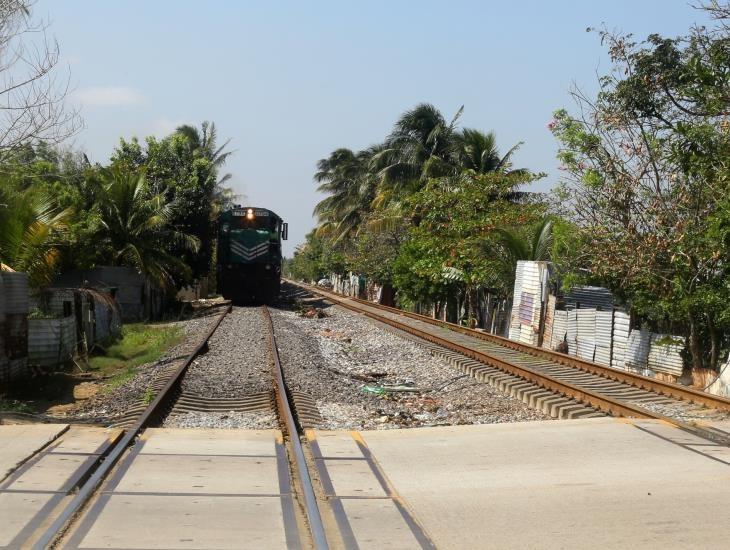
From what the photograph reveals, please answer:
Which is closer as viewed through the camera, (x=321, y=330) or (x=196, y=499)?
(x=196, y=499)

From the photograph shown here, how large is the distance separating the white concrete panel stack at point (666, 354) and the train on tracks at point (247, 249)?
890 inches

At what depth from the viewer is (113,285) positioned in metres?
30.3

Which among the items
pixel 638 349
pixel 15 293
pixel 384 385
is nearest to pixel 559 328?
pixel 638 349

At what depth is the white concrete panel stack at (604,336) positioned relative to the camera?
61.9ft

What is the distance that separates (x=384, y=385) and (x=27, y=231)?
28.4 ft

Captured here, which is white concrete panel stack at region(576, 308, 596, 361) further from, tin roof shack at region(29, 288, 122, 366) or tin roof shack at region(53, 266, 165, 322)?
tin roof shack at region(53, 266, 165, 322)

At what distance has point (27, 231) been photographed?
1858cm

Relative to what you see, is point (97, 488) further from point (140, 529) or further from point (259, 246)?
point (259, 246)

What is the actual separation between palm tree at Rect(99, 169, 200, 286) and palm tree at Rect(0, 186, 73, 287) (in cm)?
1026

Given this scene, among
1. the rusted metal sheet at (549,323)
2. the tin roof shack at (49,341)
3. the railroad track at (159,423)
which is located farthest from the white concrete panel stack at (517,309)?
the tin roof shack at (49,341)

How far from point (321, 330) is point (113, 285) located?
7.46m

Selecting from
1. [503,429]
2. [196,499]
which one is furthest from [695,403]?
[196,499]

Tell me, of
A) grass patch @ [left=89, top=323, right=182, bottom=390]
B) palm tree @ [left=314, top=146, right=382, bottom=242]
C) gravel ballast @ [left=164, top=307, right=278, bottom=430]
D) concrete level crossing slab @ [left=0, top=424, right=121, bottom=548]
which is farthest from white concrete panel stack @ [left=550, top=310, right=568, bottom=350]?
palm tree @ [left=314, top=146, right=382, bottom=242]

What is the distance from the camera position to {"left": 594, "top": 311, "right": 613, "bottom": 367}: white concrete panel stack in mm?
18859
